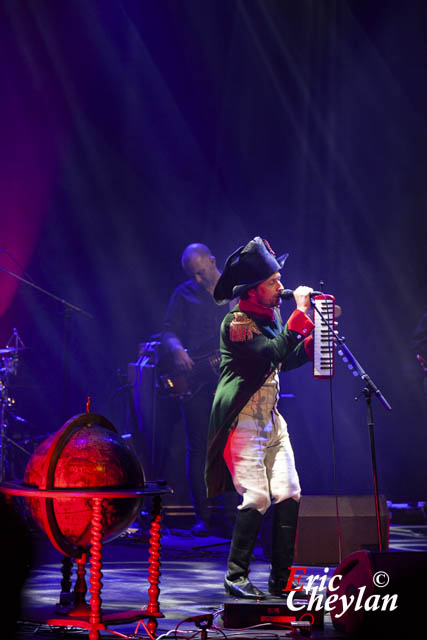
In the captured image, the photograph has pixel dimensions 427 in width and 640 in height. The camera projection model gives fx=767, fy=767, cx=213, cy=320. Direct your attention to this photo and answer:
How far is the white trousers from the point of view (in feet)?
15.0

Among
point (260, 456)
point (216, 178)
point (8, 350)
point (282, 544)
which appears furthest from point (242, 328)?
point (216, 178)

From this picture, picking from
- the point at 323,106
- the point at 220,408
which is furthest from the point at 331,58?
the point at 220,408

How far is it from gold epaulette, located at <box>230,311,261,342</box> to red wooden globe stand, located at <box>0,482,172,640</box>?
118 centimetres

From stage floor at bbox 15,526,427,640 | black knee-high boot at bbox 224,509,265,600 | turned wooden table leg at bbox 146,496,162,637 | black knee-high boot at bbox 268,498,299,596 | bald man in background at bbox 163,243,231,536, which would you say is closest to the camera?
turned wooden table leg at bbox 146,496,162,637

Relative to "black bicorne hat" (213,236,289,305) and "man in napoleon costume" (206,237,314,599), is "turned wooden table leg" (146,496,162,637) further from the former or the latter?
"black bicorne hat" (213,236,289,305)

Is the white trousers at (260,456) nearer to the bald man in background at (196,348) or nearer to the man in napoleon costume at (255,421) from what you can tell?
the man in napoleon costume at (255,421)

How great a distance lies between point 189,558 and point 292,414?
134 inches

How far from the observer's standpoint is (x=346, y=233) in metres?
9.62

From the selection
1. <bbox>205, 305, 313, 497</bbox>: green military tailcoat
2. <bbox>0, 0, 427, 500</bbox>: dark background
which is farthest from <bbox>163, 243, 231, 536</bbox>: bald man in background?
<bbox>205, 305, 313, 497</bbox>: green military tailcoat

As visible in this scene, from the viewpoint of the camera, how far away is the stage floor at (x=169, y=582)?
12.3 feet

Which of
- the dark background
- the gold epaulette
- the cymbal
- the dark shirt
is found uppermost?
the dark background

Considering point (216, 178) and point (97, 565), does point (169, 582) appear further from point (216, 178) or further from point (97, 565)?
point (216, 178)

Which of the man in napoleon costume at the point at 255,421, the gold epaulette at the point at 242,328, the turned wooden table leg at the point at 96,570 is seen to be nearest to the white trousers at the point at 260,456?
the man in napoleon costume at the point at 255,421

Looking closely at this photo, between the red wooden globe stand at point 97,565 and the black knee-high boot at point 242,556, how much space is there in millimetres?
825
